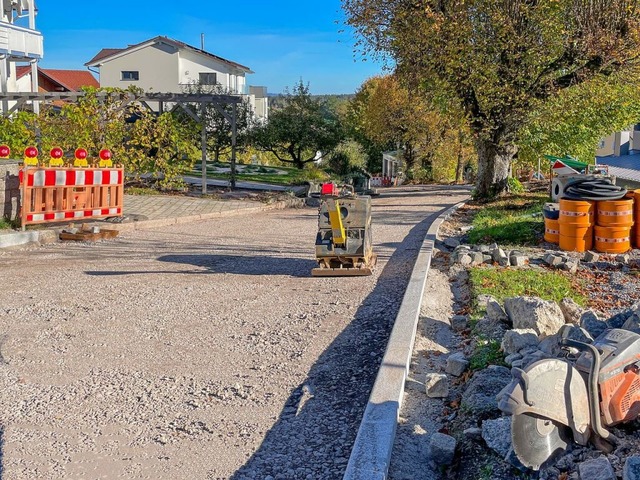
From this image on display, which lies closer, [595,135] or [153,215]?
[153,215]

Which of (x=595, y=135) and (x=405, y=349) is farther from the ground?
(x=595, y=135)

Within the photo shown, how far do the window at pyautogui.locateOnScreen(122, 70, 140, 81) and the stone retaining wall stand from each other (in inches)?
1715

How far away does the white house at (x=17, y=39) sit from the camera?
24.7 metres

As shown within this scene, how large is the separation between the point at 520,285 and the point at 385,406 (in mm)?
3952

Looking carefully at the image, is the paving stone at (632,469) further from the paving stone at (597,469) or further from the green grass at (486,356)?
the green grass at (486,356)

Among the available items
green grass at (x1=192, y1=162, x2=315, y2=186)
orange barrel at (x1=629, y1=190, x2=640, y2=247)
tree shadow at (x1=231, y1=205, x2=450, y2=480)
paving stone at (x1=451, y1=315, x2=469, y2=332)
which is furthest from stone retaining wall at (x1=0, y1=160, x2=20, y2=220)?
green grass at (x1=192, y1=162, x2=315, y2=186)

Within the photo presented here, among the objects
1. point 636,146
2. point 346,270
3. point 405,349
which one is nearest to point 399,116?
point 636,146

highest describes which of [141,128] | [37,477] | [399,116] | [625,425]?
[399,116]

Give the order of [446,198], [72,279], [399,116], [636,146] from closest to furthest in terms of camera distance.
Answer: [72,279], [446,198], [399,116], [636,146]

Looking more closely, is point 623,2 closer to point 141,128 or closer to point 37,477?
point 141,128

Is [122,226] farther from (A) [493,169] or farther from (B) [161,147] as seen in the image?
(A) [493,169]

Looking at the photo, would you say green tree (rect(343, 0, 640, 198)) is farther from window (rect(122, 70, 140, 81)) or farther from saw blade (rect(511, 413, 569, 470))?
window (rect(122, 70, 140, 81))

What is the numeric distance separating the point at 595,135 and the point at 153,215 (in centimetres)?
1923

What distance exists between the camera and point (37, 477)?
12.0 feet
